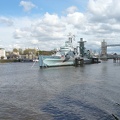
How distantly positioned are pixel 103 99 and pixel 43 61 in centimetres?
8034

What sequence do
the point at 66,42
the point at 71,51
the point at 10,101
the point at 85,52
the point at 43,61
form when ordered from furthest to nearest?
the point at 85,52, the point at 66,42, the point at 71,51, the point at 43,61, the point at 10,101

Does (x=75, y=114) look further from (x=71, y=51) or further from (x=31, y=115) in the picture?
(x=71, y=51)

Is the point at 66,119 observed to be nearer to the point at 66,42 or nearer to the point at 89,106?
the point at 89,106

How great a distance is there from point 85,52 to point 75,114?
5879 inches

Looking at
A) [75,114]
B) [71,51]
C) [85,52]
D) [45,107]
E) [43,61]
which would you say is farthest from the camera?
[85,52]

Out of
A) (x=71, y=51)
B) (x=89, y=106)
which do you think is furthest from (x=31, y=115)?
(x=71, y=51)

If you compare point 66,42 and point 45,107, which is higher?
point 66,42

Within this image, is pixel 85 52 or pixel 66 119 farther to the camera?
pixel 85 52

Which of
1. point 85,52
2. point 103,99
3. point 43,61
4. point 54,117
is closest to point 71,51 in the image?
point 43,61

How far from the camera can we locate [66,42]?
13988 cm

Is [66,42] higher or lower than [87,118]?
higher

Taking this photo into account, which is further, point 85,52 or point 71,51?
point 85,52

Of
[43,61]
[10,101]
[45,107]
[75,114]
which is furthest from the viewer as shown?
[43,61]

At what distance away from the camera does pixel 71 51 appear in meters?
130
